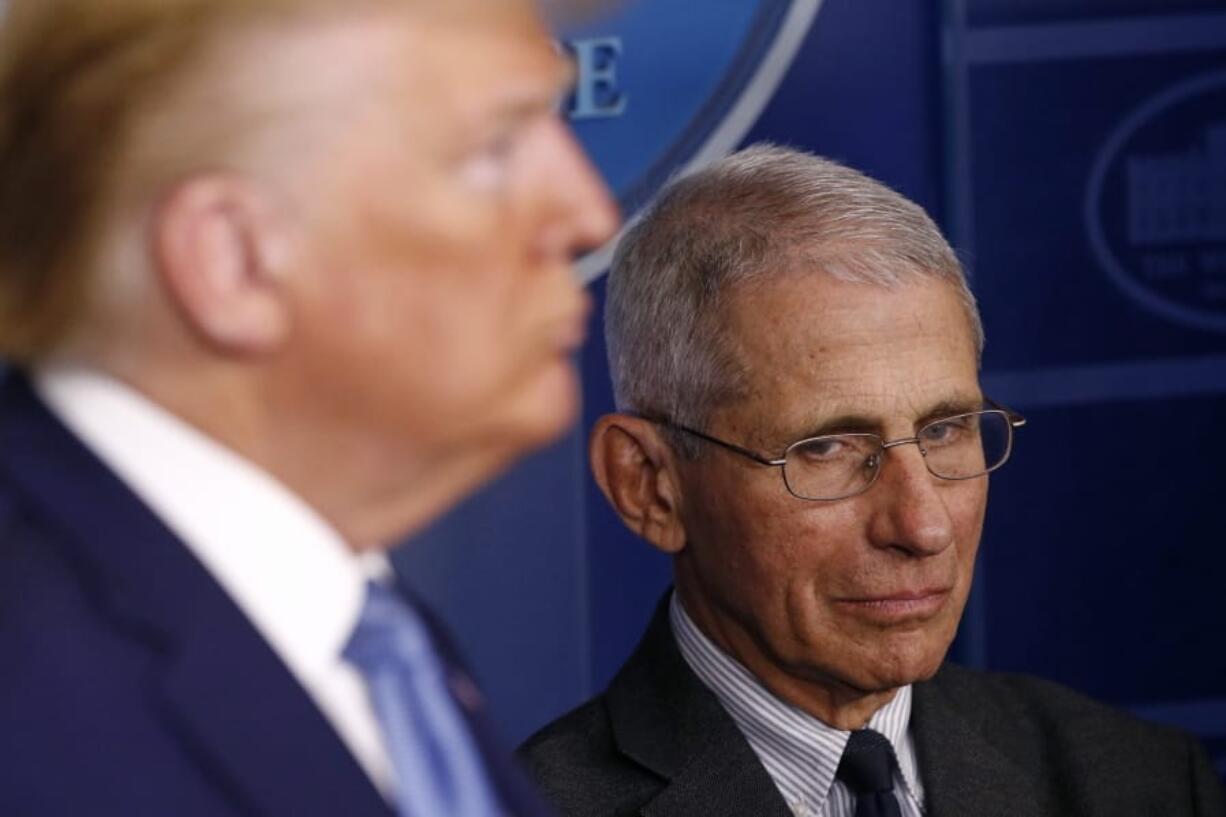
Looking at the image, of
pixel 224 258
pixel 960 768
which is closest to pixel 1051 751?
pixel 960 768

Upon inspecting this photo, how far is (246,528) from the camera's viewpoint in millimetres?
580

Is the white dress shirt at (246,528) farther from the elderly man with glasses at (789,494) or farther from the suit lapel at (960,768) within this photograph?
the suit lapel at (960,768)

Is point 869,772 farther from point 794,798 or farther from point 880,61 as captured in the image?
point 880,61

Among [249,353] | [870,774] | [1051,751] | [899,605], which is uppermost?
[249,353]

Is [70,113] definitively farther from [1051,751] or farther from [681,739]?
[1051,751]

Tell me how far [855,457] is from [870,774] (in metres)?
0.26

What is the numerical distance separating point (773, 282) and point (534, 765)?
47 cm

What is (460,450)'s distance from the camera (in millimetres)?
582

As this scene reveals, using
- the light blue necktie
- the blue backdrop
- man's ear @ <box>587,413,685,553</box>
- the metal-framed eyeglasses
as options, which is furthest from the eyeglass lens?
the light blue necktie

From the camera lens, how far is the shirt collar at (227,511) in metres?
0.57

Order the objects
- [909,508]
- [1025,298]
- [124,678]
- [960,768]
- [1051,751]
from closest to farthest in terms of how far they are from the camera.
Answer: [124,678], [909,508], [960,768], [1051,751], [1025,298]

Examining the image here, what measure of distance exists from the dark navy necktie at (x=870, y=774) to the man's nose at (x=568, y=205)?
107 centimetres

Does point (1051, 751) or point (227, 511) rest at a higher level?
point (227, 511)

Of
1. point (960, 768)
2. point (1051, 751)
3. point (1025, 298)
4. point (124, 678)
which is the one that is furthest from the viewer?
point (1025, 298)
